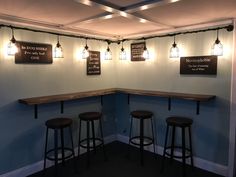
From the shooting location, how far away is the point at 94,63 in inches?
136

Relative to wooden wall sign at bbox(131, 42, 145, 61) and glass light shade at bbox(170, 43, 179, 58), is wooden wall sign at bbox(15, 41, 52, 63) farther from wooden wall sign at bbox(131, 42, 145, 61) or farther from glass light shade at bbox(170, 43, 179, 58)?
glass light shade at bbox(170, 43, 179, 58)

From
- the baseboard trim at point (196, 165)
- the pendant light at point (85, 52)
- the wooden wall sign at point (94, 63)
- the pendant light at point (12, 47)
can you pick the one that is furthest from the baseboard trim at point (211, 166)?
the pendant light at point (12, 47)

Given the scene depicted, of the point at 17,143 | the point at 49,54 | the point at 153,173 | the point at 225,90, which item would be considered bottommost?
the point at 153,173

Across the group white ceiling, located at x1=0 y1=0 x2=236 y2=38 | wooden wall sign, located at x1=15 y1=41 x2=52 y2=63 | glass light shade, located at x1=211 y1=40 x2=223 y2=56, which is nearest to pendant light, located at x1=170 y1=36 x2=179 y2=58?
white ceiling, located at x1=0 y1=0 x2=236 y2=38

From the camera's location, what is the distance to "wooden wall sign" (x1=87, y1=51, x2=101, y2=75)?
3.38 metres

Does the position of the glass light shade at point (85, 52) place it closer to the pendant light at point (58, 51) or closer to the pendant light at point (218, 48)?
the pendant light at point (58, 51)

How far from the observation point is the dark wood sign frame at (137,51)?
3432 mm

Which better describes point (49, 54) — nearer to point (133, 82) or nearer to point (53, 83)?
point (53, 83)

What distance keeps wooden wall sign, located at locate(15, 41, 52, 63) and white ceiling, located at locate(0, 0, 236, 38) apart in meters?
0.25

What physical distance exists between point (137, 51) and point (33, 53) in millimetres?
1676

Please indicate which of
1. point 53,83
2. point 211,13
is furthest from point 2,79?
point 211,13

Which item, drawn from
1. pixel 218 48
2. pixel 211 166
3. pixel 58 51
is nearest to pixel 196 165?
pixel 211 166

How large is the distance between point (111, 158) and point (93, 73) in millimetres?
1424

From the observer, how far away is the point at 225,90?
259cm
